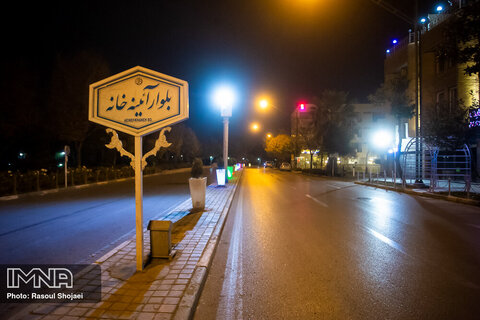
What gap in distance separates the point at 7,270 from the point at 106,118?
293 cm

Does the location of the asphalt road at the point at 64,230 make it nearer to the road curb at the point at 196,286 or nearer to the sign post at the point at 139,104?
the road curb at the point at 196,286

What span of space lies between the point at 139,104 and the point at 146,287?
264 centimetres

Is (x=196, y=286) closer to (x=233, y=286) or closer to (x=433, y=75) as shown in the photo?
(x=233, y=286)

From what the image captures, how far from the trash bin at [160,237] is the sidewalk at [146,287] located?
0.14 meters

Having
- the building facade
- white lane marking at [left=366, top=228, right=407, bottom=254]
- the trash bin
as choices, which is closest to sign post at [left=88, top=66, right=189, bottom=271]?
the trash bin

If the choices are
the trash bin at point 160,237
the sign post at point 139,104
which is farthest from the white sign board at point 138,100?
the trash bin at point 160,237

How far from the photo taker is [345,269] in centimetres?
546

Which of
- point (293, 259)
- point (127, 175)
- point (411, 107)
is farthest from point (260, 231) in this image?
point (127, 175)

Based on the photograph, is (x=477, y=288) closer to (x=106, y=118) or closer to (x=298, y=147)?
(x=106, y=118)

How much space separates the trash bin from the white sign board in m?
1.50

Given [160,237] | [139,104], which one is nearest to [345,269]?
[160,237]

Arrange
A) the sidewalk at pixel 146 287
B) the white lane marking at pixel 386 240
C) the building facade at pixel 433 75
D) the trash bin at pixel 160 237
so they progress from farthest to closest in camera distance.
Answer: the building facade at pixel 433 75 < the white lane marking at pixel 386 240 < the trash bin at pixel 160 237 < the sidewalk at pixel 146 287

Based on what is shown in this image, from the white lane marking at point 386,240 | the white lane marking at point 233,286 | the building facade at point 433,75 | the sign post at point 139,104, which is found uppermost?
the building facade at point 433,75

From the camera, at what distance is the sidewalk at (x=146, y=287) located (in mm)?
3609
